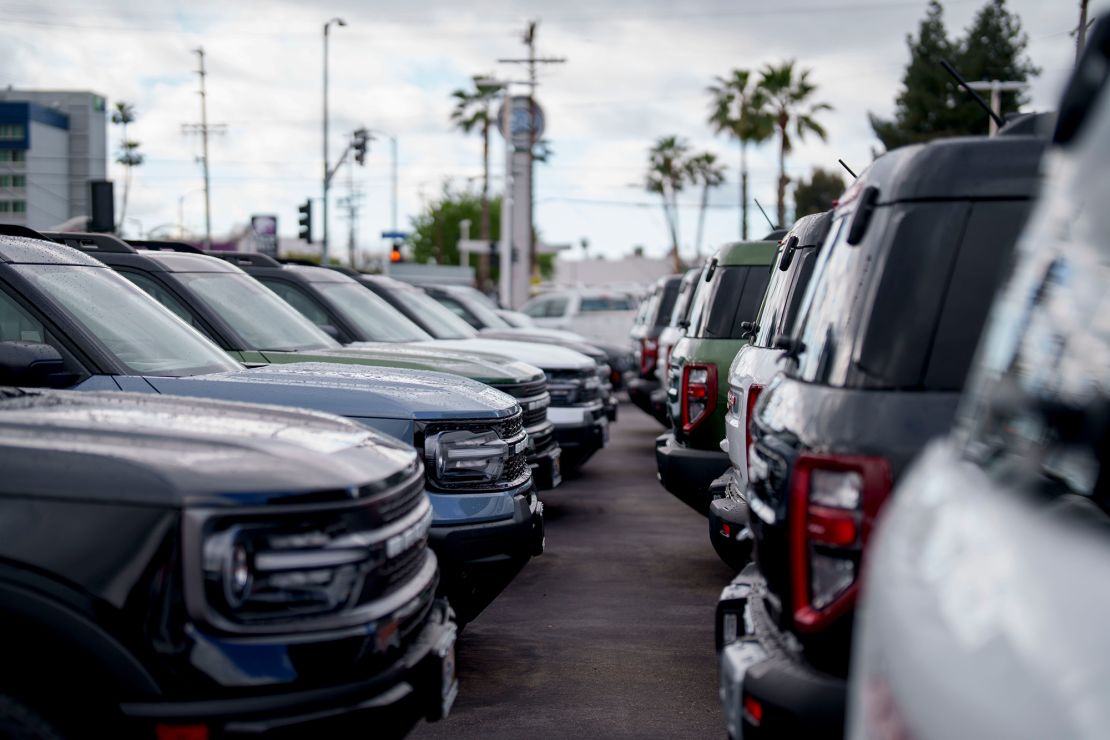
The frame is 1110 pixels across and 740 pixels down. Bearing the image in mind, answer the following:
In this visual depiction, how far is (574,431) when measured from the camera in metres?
11.1

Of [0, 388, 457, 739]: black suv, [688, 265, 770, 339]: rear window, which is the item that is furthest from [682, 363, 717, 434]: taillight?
[0, 388, 457, 739]: black suv

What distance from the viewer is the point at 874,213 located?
3.57 meters

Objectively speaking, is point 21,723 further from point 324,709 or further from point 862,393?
point 862,393

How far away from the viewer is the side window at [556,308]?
1084 inches

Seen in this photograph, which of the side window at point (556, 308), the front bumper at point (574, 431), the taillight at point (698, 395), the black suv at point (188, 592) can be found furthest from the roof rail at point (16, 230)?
the side window at point (556, 308)

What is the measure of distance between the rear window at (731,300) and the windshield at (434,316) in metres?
3.69

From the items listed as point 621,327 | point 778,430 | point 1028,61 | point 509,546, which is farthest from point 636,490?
point 1028,61

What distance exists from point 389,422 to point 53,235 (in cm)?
325

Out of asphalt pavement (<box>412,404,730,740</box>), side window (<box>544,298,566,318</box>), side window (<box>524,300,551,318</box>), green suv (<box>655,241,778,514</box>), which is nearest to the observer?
asphalt pavement (<box>412,404,730,740</box>)

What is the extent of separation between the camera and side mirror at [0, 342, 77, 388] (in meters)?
4.31

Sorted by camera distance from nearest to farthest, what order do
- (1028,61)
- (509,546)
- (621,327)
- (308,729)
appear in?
(308,729), (509,546), (621,327), (1028,61)

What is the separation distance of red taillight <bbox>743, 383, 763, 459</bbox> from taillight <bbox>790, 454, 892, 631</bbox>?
2666mm

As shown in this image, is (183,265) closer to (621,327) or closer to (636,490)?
(636,490)

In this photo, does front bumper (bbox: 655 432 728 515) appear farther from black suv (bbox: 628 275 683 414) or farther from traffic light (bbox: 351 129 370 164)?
traffic light (bbox: 351 129 370 164)
